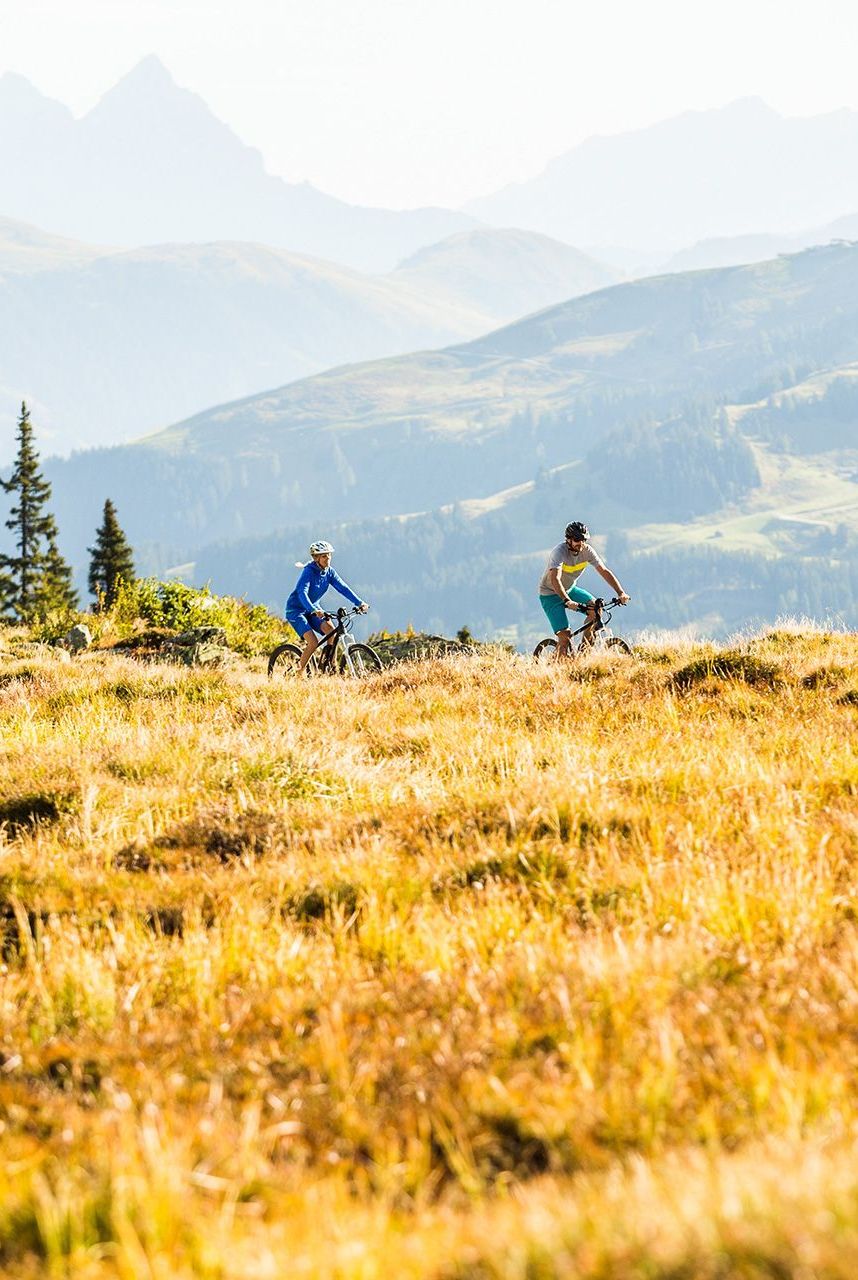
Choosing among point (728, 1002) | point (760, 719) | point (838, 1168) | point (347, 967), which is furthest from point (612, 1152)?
point (760, 719)

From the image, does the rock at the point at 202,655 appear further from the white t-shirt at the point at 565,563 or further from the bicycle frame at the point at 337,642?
the white t-shirt at the point at 565,563

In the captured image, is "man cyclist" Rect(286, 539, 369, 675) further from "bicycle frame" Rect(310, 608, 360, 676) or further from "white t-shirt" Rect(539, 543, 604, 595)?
"white t-shirt" Rect(539, 543, 604, 595)

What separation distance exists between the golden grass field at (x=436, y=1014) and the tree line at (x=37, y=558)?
59.2m

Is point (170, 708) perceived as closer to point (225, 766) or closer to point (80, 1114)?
point (225, 766)

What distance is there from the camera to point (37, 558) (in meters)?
70.8

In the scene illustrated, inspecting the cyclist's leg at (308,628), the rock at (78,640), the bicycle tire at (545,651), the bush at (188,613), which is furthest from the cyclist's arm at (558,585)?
the rock at (78,640)

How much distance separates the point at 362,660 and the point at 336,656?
17.3 inches

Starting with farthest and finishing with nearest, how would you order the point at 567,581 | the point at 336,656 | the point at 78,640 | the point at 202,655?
the point at 78,640
the point at 202,655
the point at 336,656
the point at 567,581

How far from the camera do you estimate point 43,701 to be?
14.8 m

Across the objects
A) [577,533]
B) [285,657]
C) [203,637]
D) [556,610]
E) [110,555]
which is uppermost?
[110,555]

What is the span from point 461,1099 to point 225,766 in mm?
5597

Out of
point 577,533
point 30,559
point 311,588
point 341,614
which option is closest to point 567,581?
point 577,533

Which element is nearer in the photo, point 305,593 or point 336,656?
→ point 305,593

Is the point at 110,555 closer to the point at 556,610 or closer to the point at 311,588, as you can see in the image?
the point at 311,588
